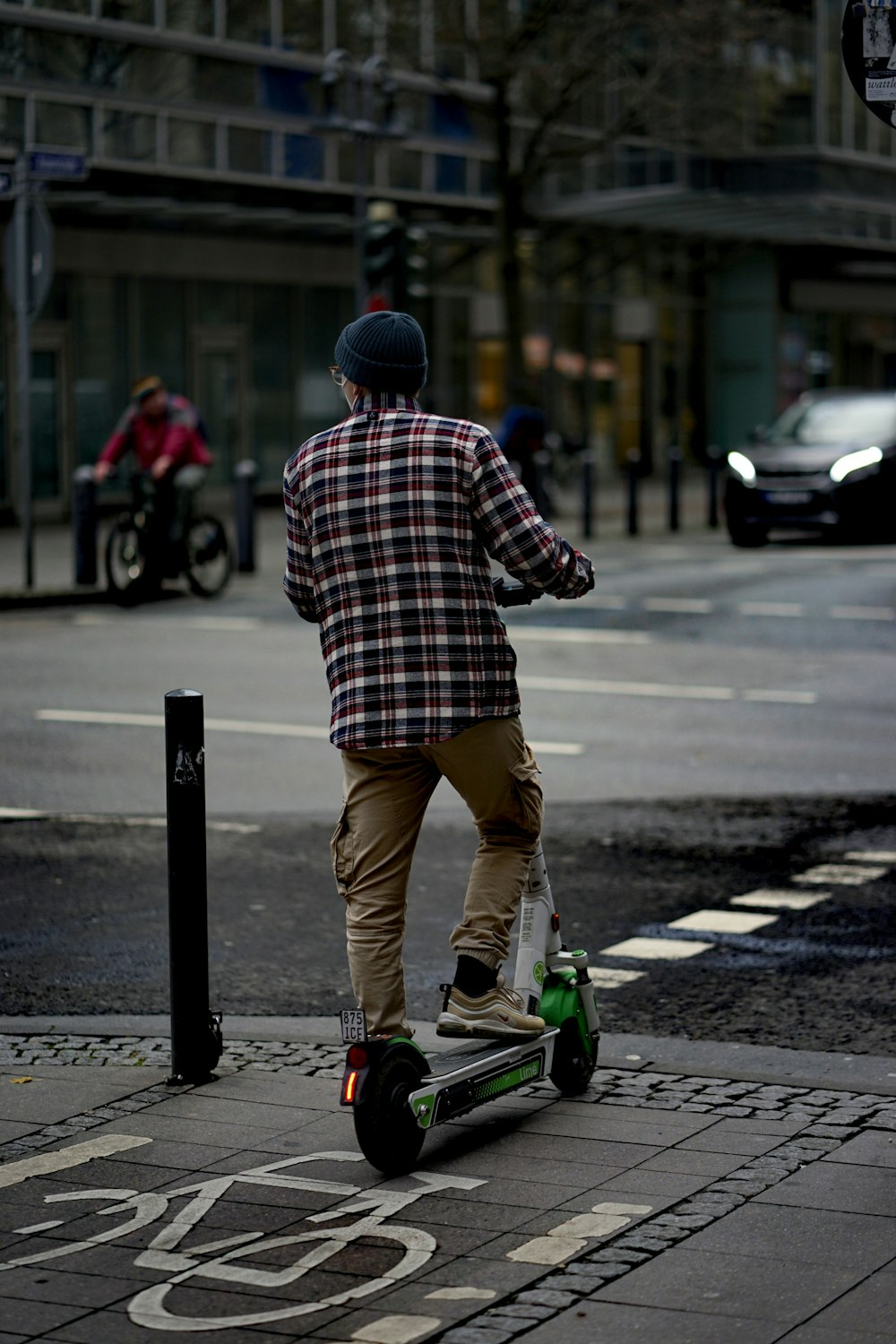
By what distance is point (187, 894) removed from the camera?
5477mm

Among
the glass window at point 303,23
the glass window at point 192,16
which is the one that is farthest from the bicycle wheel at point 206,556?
the glass window at point 303,23

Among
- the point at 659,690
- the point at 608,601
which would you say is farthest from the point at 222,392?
the point at 659,690

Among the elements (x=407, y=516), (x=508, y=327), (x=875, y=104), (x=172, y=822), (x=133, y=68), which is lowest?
(x=172, y=822)

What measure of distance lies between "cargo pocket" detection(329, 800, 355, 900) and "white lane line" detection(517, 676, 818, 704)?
828cm

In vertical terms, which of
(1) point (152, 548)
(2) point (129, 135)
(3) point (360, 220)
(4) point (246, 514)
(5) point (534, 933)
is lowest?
(5) point (534, 933)

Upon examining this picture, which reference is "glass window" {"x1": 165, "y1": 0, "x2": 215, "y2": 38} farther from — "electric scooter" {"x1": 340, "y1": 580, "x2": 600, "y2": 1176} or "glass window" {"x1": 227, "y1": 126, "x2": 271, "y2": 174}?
"electric scooter" {"x1": 340, "y1": 580, "x2": 600, "y2": 1176}

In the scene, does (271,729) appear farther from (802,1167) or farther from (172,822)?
(802,1167)

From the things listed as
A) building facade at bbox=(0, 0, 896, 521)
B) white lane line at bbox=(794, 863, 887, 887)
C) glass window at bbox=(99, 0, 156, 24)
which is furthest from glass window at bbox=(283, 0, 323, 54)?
white lane line at bbox=(794, 863, 887, 887)

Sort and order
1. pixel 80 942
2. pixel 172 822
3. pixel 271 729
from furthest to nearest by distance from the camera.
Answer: pixel 271 729 < pixel 80 942 < pixel 172 822

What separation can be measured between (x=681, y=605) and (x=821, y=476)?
17.2 ft

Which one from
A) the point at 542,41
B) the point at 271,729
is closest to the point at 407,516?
the point at 271,729

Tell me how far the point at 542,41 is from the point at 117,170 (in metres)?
6.37

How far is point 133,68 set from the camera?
28.4 meters

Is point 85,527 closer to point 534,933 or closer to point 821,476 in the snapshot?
point 821,476
